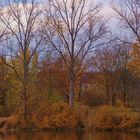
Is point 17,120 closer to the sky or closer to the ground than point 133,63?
closer to the ground

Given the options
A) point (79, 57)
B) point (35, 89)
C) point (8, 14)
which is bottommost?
point (35, 89)

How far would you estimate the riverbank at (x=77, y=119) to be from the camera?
44.3 metres

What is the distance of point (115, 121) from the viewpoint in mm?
44625

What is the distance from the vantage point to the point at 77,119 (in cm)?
4597

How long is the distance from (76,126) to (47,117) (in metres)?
3.33

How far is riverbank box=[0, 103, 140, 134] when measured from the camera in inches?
1746

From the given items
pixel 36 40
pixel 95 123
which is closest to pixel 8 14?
pixel 36 40

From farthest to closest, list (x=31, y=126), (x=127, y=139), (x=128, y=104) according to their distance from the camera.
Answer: (x=128, y=104) < (x=31, y=126) < (x=127, y=139)

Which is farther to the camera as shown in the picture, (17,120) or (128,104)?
(128,104)

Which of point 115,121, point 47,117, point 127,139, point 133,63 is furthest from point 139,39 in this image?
point 127,139

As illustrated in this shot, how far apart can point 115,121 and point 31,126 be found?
9.01m

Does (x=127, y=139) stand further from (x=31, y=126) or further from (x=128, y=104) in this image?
(x=128, y=104)

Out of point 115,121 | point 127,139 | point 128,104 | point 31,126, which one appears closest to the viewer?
point 127,139

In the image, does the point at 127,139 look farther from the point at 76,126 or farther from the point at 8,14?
the point at 8,14
